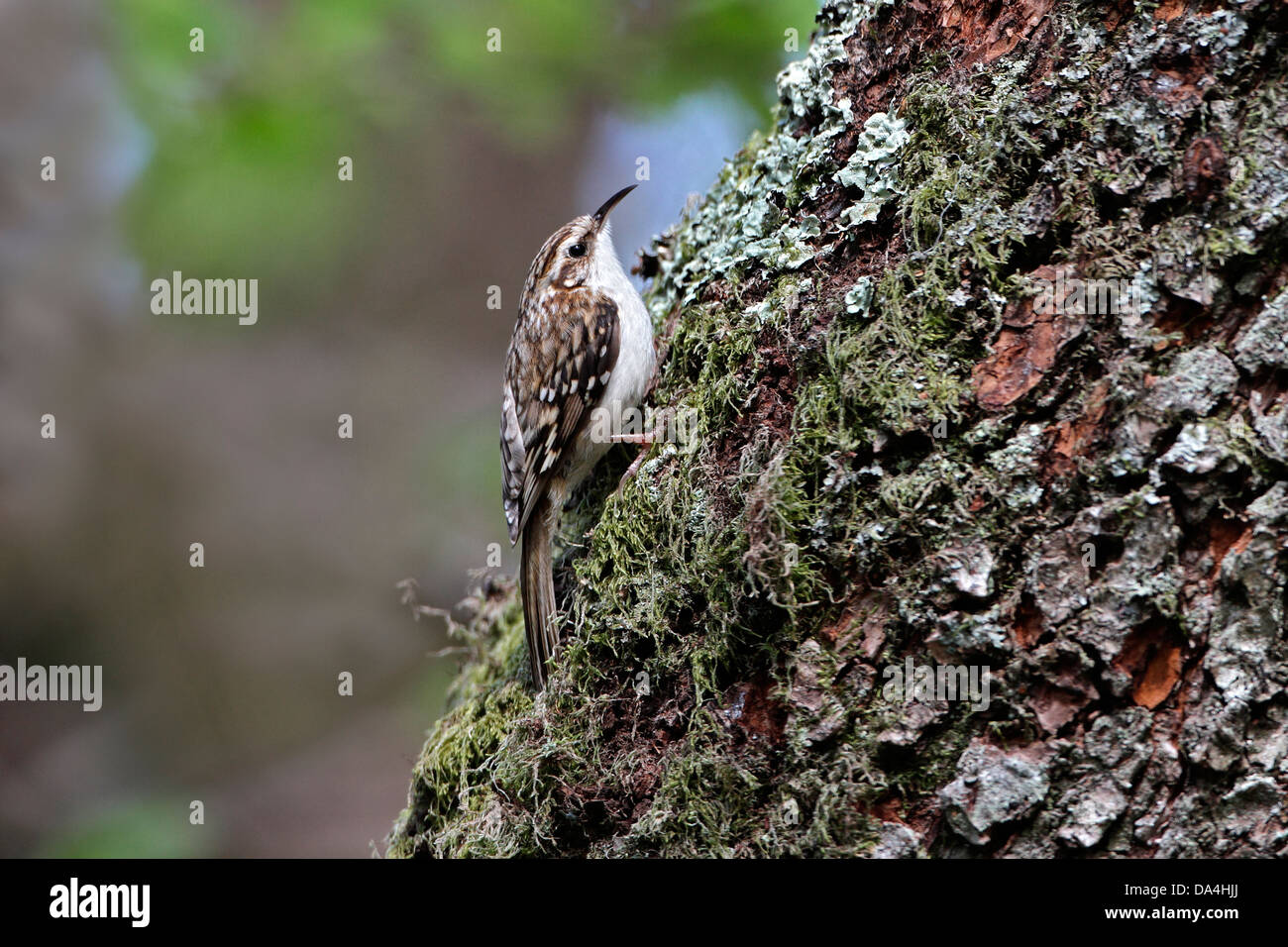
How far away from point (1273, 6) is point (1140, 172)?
328mm

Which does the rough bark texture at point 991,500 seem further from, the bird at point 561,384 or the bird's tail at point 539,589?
the bird at point 561,384

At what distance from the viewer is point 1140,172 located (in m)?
1.67

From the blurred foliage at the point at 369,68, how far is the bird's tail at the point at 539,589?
100 inches

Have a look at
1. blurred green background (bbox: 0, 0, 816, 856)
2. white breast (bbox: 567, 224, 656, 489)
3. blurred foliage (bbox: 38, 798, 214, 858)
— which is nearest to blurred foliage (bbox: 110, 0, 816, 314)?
blurred green background (bbox: 0, 0, 816, 856)

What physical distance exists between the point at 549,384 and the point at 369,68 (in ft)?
8.07

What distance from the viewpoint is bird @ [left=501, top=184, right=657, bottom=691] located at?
2.94 metres

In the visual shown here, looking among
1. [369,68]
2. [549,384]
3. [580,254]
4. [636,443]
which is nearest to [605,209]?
[580,254]

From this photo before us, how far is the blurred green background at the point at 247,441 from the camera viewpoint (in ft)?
19.4

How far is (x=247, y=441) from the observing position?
24.7 ft

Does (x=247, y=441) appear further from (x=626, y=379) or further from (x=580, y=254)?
(x=626, y=379)

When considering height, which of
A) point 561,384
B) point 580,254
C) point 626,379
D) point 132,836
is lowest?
point 132,836

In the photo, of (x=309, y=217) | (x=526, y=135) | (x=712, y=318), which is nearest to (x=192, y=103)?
(x=309, y=217)

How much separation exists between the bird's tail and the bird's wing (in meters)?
0.06

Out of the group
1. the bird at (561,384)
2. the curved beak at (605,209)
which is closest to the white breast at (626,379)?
the bird at (561,384)
